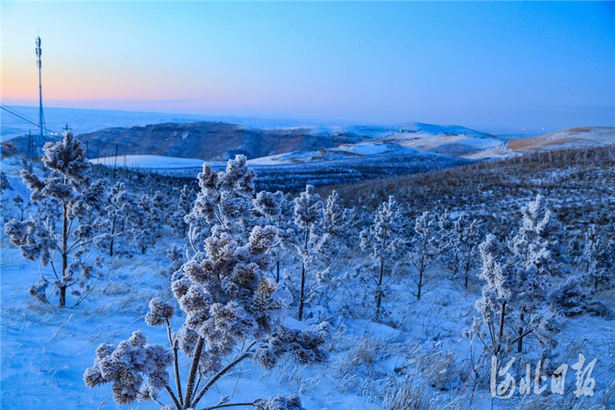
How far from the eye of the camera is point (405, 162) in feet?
239

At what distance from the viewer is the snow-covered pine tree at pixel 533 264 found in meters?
4.53

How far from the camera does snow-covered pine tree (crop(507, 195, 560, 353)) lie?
4527 mm

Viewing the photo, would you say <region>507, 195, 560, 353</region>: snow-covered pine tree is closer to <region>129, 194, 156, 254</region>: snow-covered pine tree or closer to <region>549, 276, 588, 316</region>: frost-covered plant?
<region>549, 276, 588, 316</region>: frost-covered plant

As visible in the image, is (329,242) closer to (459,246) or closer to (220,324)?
(220,324)

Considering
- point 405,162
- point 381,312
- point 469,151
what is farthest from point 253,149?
point 381,312

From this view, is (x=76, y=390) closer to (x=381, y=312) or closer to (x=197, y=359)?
(x=197, y=359)

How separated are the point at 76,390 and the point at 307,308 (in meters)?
4.74

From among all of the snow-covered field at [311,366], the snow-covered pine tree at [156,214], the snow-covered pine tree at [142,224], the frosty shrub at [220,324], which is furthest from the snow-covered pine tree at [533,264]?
the snow-covered pine tree at [156,214]

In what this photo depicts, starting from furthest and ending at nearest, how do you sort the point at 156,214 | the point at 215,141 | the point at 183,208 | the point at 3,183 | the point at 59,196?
the point at 215,141 < the point at 183,208 < the point at 156,214 < the point at 3,183 < the point at 59,196

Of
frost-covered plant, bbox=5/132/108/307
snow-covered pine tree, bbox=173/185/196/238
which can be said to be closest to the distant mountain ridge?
snow-covered pine tree, bbox=173/185/196/238

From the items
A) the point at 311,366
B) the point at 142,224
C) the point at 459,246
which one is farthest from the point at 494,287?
the point at 142,224

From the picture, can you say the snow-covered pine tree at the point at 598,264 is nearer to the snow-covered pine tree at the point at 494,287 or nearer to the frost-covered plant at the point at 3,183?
the snow-covered pine tree at the point at 494,287

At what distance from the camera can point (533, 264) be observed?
512 centimetres

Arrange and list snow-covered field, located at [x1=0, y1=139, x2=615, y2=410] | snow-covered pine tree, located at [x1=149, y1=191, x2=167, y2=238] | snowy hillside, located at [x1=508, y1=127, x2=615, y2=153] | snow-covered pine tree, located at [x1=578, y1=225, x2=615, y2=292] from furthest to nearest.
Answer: snowy hillside, located at [x1=508, y1=127, x2=615, y2=153], snow-covered pine tree, located at [x1=149, y1=191, x2=167, y2=238], snow-covered pine tree, located at [x1=578, y1=225, x2=615, y2=292], snow-covered field, located at [x1=0, y1=139, x2=615, y2=410]
